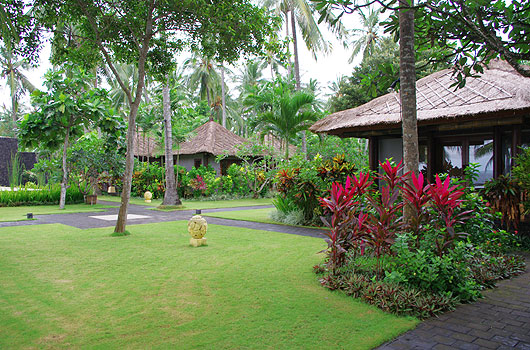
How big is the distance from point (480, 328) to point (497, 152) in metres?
6.50

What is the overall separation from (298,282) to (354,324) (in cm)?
147

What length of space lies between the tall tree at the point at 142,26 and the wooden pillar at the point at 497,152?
5.80 m

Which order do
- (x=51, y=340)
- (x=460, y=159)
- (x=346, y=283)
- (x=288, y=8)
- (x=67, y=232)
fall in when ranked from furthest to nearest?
(x=288, y=8), (x=460, y=159), (x=67, y=232), (x=346, y=283), (x=51, y=340)

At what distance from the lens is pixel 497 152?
8.80 metres

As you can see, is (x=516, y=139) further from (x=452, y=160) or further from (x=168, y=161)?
(x=168, y=161)

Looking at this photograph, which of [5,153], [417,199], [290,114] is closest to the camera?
[417,199]

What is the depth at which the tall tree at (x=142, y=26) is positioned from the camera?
8070 mm

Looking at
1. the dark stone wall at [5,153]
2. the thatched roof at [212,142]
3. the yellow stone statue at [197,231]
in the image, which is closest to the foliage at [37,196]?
the thatched roof at [212,142]

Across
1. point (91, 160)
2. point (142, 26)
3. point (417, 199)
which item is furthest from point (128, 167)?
point (91, 160)

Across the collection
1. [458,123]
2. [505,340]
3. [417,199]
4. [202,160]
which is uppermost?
[202,160]

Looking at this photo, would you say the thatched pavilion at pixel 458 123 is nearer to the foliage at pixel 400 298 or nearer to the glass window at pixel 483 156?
the glass window at pixel 483 156

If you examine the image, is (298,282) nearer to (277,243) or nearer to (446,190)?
(446,190)

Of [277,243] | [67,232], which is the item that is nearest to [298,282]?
[277,243]

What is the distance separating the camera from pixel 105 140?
57.3ft
